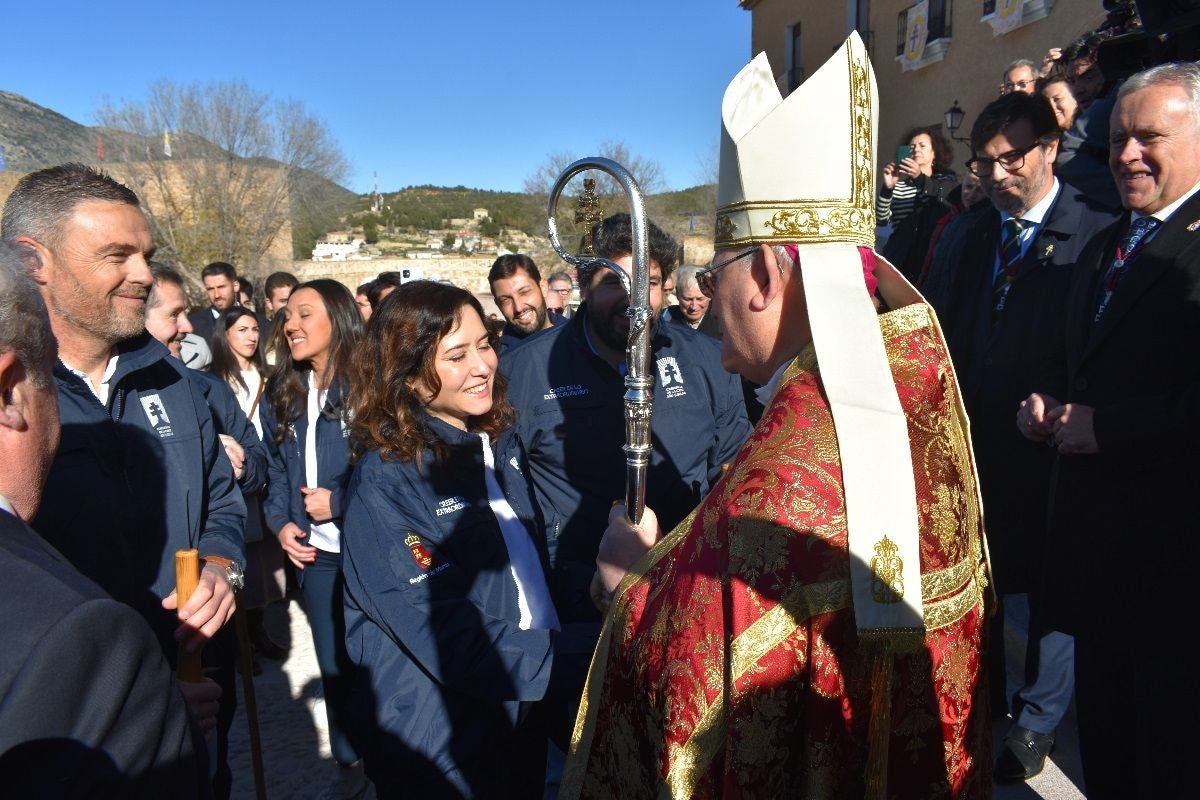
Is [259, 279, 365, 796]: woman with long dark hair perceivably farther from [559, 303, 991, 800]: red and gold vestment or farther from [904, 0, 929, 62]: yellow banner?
[904, 0, 929, 62]: yellow banner

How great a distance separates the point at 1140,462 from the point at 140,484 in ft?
9.98

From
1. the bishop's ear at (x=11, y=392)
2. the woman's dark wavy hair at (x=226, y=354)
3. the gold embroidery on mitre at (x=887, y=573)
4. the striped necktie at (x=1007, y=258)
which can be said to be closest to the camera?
the bishop's ear at (x=11, y=392)

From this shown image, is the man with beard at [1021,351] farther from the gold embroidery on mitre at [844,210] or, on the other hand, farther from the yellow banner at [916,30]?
the yellow banner at [916,30]

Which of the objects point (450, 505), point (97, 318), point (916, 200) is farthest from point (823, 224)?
point (916, 200)

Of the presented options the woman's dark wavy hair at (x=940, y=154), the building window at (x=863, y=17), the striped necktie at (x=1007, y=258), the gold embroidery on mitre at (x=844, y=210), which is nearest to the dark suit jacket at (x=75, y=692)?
the gold embroidery on mitre at (x=844, y=210)

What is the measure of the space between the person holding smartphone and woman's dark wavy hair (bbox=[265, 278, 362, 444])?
3.40 meters

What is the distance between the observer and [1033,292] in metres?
3.50

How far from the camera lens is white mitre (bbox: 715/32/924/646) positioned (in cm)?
137

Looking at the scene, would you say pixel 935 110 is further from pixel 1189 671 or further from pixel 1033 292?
pixel 1189 671

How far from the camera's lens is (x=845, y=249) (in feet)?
5.45

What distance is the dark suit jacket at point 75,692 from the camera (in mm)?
926

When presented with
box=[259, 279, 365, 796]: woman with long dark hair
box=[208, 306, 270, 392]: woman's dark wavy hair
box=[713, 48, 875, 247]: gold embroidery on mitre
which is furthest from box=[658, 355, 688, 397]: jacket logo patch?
box=[208, 306, 270, 392]: woman's dark wavy hair

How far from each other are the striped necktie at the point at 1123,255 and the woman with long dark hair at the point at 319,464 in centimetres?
283

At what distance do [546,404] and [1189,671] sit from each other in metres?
2.30
